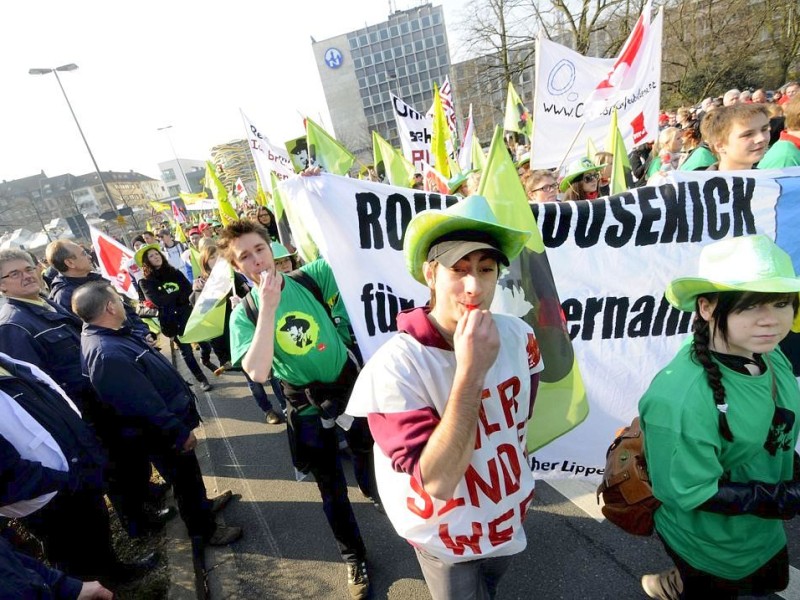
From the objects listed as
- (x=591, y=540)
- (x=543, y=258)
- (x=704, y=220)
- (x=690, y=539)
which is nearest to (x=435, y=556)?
(x=690, y=539)

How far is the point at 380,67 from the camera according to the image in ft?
258

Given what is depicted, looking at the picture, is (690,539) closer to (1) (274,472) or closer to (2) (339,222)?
(2) (339,222)

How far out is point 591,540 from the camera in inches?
104

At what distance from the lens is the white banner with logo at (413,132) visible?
24.9 feet

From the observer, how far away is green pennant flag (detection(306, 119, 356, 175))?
5582 mm

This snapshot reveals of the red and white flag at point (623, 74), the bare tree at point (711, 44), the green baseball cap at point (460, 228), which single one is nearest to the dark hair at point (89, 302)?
the green baseball cap at point (460, 228)

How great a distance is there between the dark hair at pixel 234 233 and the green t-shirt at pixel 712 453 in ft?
6.83

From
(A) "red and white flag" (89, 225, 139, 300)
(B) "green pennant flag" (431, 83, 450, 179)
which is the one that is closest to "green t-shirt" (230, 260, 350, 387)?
(B) "green pennant flag" (431, 83, 450, 179)

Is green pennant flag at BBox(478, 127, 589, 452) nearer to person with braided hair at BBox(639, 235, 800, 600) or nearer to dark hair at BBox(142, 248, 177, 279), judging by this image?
person with braided hair at BBox(639, 235, 800, 600)

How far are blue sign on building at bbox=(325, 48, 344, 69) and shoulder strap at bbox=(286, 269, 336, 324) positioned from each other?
8559cm

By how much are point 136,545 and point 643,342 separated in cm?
390

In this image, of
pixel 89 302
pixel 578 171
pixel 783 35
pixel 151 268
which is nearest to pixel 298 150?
pixel 151 268

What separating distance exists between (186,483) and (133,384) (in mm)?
844

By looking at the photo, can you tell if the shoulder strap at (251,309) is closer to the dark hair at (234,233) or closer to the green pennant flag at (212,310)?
the dark hair at (234,233)
